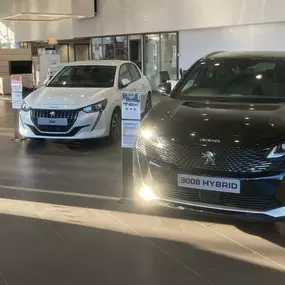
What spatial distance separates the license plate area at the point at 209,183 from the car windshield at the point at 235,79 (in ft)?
4.05

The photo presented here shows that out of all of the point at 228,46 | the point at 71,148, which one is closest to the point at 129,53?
the point at 228,46

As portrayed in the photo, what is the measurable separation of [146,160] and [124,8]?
14026 millimetres

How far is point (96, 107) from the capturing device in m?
6.41

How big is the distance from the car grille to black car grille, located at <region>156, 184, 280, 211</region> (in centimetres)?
312

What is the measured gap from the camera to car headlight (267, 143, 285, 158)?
3.08 m

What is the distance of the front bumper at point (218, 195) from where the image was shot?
3.10 m

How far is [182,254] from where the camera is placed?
3.14 metres

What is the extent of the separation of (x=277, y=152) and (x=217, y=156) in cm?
43

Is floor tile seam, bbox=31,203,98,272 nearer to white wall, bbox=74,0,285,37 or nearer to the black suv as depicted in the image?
the black suv

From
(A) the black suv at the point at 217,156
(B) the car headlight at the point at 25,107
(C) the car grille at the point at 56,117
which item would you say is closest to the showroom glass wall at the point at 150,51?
(B) the car headlight at the point at 25,107

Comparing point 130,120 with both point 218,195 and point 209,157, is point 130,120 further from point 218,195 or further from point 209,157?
point 218,195

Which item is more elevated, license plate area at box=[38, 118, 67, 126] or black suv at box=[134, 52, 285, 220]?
black suv at box=[134, 52, 285, 220]

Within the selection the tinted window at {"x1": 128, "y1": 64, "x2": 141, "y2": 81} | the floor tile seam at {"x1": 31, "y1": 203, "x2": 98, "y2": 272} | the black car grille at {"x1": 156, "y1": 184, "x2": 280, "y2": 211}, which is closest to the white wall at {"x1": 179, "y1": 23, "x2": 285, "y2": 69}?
the tinted window at {"x1": 128, "y1": 64, "x2": 141, "y2": 81}

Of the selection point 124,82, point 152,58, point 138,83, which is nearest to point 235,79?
point 124,82
